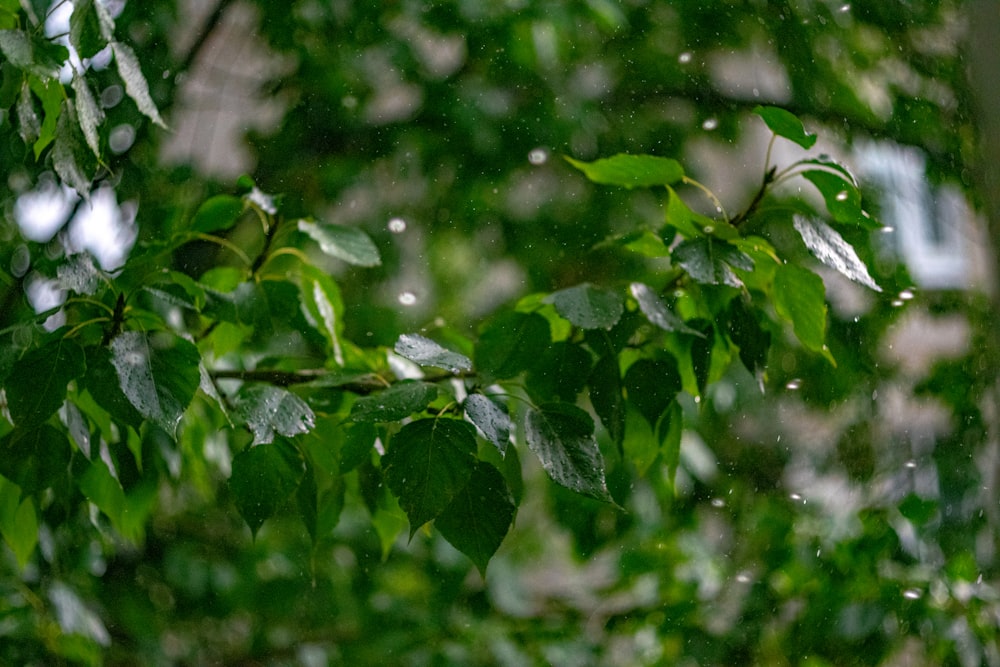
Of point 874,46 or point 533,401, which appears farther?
point 874,46

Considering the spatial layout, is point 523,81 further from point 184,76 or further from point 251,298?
point 251,298

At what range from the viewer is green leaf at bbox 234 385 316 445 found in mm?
301

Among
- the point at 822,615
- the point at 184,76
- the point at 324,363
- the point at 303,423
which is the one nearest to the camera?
the point at 303,423

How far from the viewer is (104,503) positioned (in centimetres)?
38

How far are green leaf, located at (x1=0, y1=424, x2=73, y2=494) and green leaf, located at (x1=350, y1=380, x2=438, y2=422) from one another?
0.12 meters

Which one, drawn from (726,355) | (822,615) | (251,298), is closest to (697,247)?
(726,355)

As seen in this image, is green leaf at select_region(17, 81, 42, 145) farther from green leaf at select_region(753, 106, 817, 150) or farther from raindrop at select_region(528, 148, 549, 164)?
raindrop at select_region(528, 148, 549, 164)

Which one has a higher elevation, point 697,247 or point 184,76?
point 697,247

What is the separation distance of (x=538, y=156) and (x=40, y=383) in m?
0.49

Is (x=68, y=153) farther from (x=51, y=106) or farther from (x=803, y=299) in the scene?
(x=803, y=299)

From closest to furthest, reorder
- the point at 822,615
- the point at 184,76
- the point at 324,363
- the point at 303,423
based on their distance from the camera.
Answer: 1. the point at 303,423
2. the point at 324,363
3. the point at 822,615
4. the point at 184,76

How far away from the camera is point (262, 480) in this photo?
0.31 meters

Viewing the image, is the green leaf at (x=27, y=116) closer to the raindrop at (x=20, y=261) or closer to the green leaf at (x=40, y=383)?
the green leaf at (x=40, y=383)

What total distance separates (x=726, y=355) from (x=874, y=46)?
0.31 m
